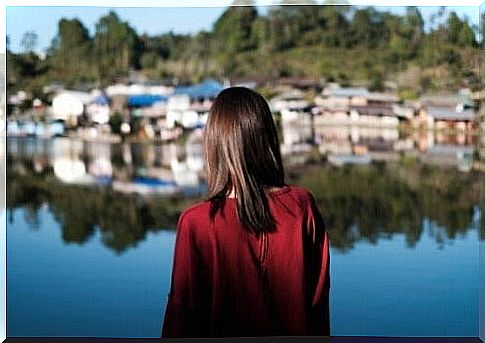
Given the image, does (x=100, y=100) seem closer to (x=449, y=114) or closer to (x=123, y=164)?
(x=123, y=164)

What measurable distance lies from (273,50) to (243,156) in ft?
9.14

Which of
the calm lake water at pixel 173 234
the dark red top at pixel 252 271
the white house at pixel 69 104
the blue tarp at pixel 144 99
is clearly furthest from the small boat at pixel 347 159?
the dark red top at pixel 252 271

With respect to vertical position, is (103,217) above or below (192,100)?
below

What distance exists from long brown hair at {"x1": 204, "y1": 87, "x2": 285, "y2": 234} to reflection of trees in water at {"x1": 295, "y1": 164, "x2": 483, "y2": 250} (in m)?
2.58

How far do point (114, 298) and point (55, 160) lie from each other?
0.72 meters

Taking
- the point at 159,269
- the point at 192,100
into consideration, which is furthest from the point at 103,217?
the point at 192,100

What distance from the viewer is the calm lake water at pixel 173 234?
445 cm

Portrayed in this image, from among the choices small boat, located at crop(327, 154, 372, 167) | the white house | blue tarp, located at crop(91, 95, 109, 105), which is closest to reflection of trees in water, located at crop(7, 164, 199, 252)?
Answer: the white house

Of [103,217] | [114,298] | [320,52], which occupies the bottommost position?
[114,298]

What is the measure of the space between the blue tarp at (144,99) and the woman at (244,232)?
2.73m

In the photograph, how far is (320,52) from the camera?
4637 millimetres

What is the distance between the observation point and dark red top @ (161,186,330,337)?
193 centimetres

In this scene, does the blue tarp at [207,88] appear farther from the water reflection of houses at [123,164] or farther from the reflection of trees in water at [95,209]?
the reflection of trees in water at [95,209]

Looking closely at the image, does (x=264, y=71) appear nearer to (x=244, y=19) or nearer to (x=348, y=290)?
(x=244, y=19)
